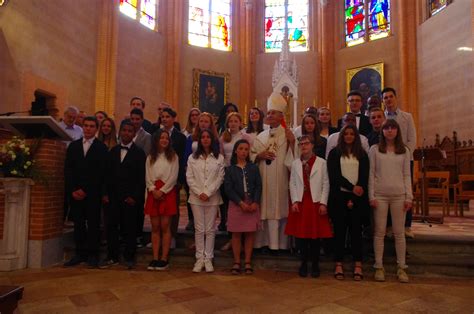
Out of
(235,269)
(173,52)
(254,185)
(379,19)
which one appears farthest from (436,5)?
(235,269)

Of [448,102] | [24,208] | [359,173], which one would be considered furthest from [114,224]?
[448,102]

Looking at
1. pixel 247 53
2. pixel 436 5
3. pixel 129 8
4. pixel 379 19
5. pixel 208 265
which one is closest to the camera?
pixel 208 265

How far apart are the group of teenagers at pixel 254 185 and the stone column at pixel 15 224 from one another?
17.4 inches

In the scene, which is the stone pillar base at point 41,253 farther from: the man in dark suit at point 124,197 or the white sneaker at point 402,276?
the white sneaker at point 402,276

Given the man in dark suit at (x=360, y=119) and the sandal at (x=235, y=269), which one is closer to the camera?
the sandal at (x=235, y=269)

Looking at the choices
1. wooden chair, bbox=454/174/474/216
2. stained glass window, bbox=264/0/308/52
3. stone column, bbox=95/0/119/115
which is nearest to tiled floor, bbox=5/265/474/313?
wooden chair, bbox=454/174/474/216

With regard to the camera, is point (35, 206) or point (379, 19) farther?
point (379, 19)

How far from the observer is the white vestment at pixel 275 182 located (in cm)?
425

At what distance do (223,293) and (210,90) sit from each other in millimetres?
12941

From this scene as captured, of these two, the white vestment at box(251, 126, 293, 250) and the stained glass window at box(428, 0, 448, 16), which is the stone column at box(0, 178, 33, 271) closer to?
the white vestment at box(251, 126, 293, 250)

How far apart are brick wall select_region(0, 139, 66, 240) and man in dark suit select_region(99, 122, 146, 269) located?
59cm

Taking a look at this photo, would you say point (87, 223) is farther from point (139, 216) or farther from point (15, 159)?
point (15, 159)

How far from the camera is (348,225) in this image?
13.0ft

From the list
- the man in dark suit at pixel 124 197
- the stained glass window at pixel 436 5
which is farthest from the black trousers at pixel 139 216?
the stained glass window at pixel 436 5
